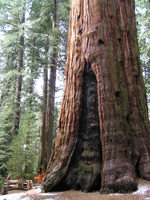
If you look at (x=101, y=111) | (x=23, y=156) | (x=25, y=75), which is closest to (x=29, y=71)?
(x=25, y=75)

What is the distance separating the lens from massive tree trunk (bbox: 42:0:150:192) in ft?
13.9

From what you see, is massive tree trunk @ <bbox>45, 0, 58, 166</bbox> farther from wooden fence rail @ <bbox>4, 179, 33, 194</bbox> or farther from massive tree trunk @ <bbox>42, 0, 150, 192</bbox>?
massive tree trunk @ <bbox>42, 0, 150, 192</bbox>

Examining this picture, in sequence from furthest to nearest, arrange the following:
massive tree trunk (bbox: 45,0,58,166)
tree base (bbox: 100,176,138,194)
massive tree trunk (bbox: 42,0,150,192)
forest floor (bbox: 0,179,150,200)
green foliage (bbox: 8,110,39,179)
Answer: massive tree trunk (bbox: 45,0,58,166) < green foliage (bbox: 8,110,39,179) < massive tree trunk (bbox: 42,0,150,192) < tree base (bbox: 100,176,138,194) < forest floor (bbox: 0,179,150,200)

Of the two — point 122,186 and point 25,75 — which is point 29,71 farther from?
point 122,186

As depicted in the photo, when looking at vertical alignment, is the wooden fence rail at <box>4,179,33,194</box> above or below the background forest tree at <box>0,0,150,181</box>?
below

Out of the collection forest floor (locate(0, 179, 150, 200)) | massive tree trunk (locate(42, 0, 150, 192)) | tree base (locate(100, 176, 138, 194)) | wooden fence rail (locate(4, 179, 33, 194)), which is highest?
massive tree trunk (locate(42, 0, 150, 192))

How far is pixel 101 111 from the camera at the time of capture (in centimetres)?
451

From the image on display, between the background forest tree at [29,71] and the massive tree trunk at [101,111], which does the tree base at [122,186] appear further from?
the background forest tree at [29,71]

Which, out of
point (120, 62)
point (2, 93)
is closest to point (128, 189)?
point (120, 62)

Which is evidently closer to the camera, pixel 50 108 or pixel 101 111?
pixel 101 111

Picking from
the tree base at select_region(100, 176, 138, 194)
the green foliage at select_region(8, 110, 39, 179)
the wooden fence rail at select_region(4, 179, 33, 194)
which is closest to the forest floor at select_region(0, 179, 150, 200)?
the tree base at select_region(100, 176, 138, 194)

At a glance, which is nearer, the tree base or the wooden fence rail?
the tree base

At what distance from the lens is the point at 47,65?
14.6 meters

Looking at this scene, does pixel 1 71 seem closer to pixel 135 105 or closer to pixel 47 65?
pixel 47 65
